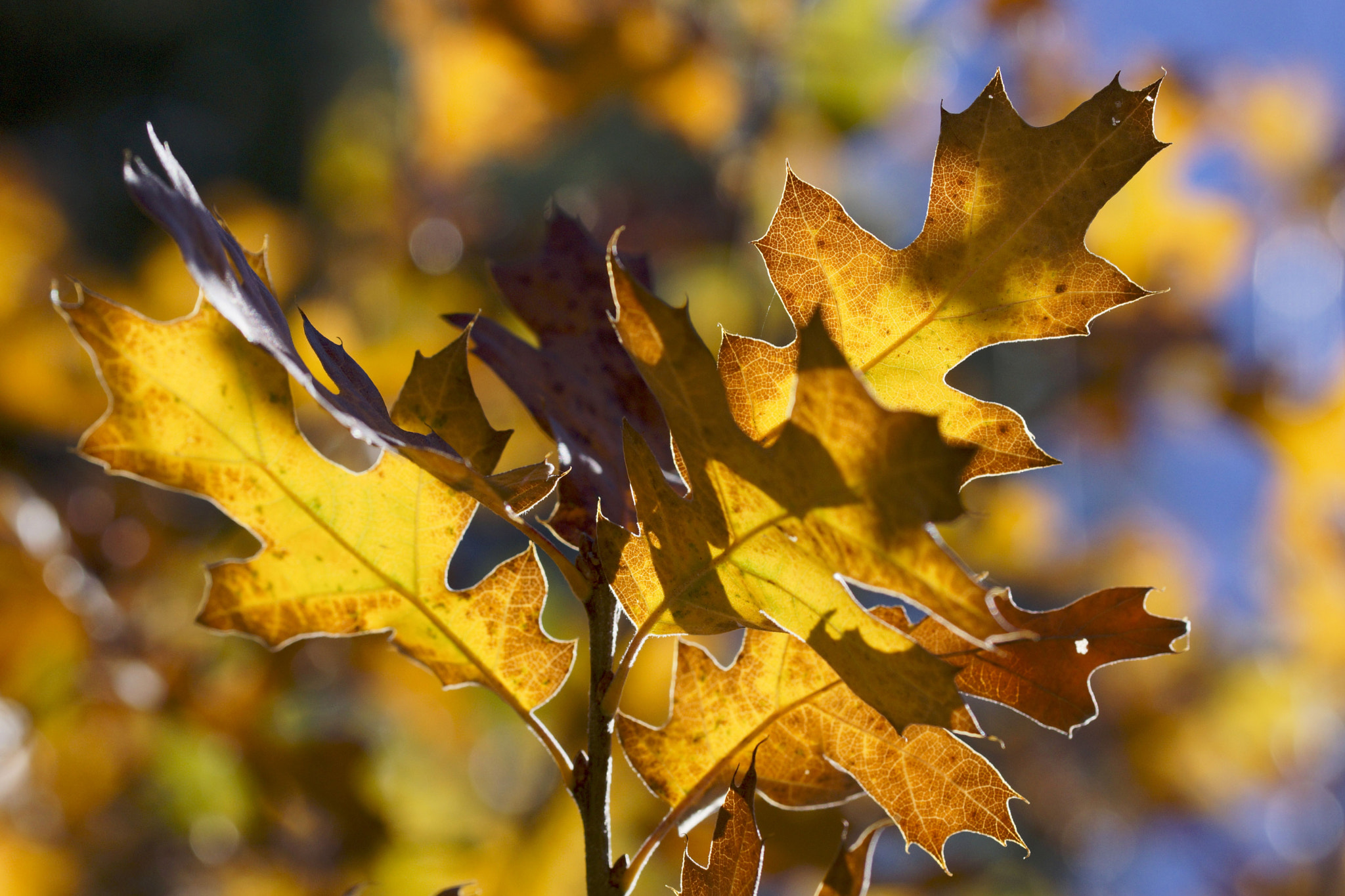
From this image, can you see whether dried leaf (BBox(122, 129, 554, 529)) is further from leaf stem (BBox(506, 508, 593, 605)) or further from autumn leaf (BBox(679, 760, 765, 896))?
autumn leaf (BBox(679, 760, 765, 896))

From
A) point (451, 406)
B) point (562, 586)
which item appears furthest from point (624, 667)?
point (562, 586)

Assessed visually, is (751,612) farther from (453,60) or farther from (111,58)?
(111,58)

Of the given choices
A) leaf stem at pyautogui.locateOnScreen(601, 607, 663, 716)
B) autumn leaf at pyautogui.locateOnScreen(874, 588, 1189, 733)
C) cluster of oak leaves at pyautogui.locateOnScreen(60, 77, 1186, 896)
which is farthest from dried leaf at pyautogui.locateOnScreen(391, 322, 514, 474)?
autumn leaf at pyautogui.locateOnScreen(874, 588, 1189, 733)

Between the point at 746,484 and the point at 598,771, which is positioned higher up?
the point at 746,484

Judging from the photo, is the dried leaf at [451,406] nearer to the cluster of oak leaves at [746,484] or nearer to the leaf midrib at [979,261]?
the cluster of oak leaves at [746,484]

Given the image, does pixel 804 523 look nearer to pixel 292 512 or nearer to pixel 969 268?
pixel 969 268

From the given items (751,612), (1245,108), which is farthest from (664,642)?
(1245,108)

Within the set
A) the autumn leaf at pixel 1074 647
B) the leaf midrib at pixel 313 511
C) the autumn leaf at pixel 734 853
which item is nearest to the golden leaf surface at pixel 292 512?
the leaf midrib at pixel 313 511
